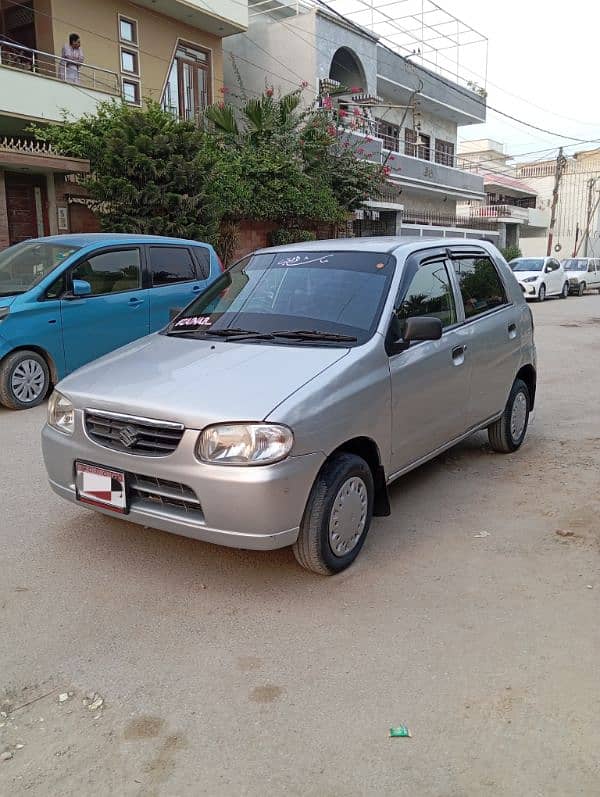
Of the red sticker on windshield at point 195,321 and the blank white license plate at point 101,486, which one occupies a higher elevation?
the red sticker on windshield at point 195,321

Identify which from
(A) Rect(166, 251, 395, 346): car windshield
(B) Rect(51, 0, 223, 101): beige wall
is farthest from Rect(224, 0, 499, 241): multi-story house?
(A) Rect(166, 251, 395, 346): car windshield

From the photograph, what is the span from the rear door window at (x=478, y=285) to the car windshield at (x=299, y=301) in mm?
890

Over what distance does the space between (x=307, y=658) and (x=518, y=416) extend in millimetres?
3582

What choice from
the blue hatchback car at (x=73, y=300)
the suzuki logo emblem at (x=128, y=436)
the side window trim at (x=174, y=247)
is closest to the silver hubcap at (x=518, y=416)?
the suzuki logo emblem at (x=128, y=436)

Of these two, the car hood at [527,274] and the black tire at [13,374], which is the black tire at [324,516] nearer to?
the black tire at [13,374]

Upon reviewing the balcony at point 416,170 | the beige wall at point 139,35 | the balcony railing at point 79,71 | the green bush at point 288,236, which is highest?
the beige wall at point 139,35

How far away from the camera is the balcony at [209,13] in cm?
1869

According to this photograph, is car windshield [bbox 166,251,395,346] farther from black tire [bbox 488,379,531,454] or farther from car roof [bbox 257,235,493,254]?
black tire [bbox 488,379,531,454]

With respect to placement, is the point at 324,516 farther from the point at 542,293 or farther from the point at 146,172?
the point at 542,293

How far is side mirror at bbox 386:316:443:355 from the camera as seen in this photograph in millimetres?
4125

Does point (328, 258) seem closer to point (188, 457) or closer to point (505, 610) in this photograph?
point (188, 457)

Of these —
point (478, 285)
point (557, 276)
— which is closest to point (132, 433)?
point (478, 285)

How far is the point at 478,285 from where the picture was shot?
546cm

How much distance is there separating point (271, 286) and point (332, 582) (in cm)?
197
